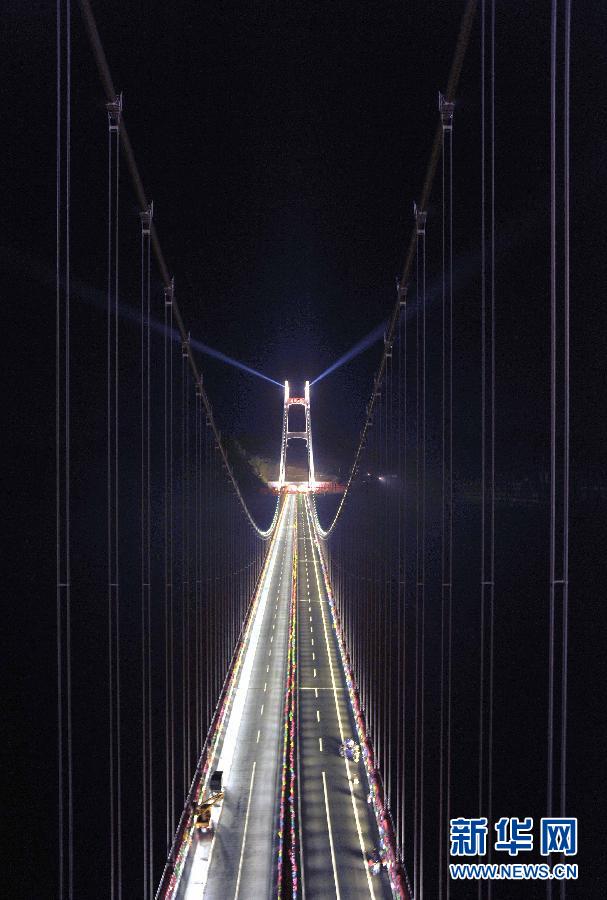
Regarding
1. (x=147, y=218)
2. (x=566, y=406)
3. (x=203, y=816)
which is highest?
(x=147, y=218)

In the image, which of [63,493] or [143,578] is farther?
[143,578]

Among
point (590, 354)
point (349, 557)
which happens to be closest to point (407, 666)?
point (590, 354)

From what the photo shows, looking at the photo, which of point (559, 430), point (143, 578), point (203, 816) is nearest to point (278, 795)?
point (203, 816)

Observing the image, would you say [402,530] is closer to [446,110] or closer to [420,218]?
[420,218]

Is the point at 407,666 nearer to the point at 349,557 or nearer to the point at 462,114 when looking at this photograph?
the point at 462,114

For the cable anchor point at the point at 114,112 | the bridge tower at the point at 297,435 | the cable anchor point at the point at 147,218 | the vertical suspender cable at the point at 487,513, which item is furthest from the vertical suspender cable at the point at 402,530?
the bridge tower at the point at 297,435
